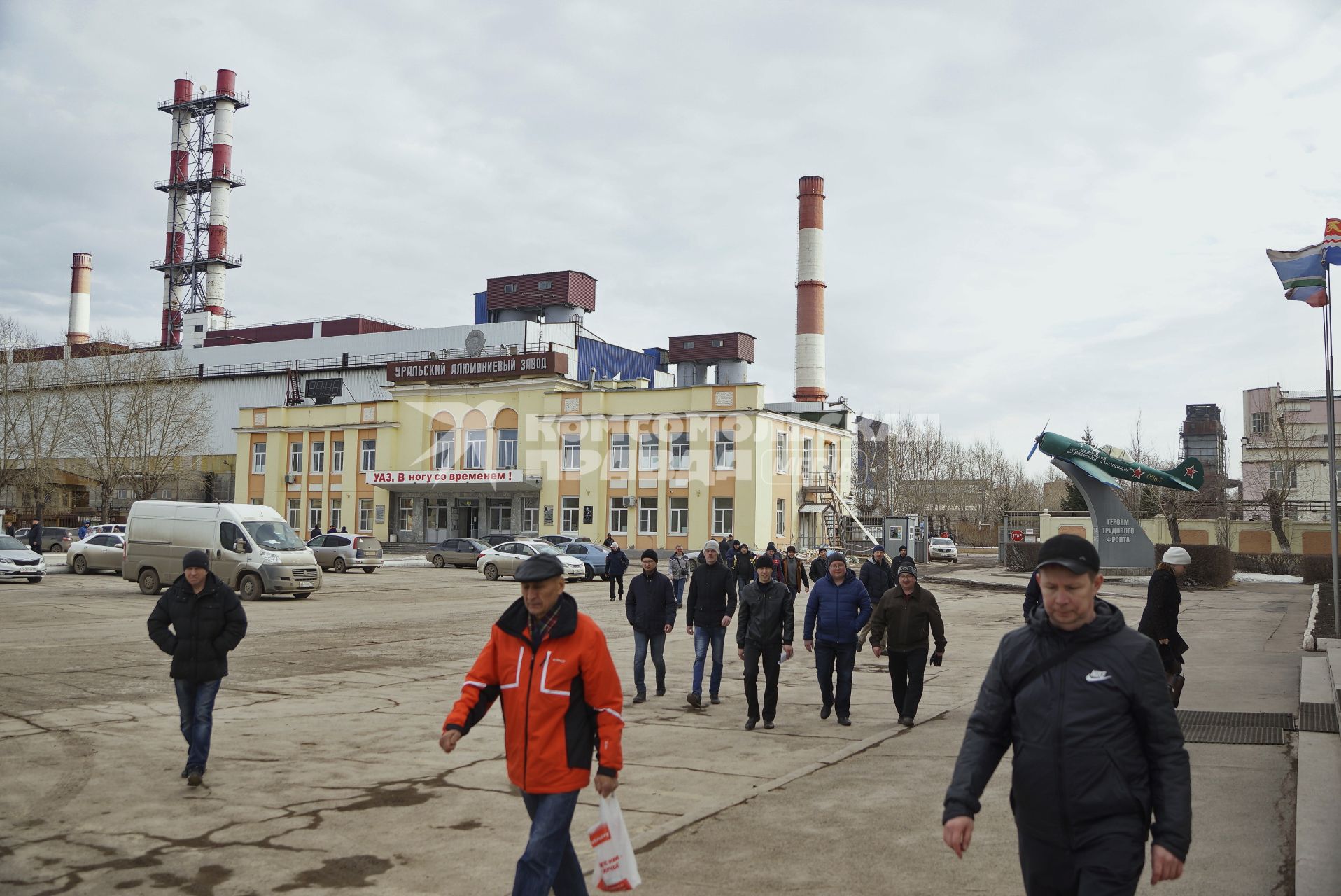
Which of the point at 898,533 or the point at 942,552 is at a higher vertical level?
the point at 898,533

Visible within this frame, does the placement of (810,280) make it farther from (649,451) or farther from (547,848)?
(547,848)

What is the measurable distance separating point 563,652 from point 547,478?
57.1 metres

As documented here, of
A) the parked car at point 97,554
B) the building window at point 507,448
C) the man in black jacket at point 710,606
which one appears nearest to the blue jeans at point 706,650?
the man in black jacket at point 710,606

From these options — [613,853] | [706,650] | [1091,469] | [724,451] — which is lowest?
[706,650]

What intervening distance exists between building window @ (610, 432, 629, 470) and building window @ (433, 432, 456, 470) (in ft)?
36.0

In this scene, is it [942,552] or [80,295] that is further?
[80,295]

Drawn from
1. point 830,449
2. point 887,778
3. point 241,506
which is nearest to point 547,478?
point 830,449

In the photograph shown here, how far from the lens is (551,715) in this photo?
15.1 ft

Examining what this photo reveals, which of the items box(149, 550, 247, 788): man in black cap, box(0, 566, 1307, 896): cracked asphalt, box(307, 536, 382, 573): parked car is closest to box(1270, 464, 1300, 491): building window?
box(307, 536, 382, 573): parked car

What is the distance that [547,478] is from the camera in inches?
2415

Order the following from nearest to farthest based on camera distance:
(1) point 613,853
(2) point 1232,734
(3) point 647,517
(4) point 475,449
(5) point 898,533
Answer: (1) point 613,853
(2) point 1232,734
(5) point 898,533
(3) point 647,517
(4) point 475,449

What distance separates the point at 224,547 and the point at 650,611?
17.7 m

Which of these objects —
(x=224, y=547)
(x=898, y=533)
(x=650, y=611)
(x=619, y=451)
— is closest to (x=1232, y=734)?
(x=650, y=611)

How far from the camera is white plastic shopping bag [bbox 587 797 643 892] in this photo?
4414 millimetres
